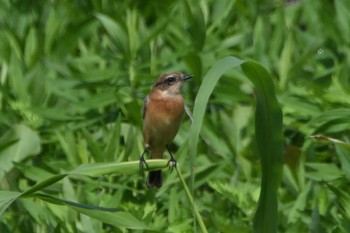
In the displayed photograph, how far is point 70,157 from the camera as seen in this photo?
248 inches

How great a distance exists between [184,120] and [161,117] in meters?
0.91

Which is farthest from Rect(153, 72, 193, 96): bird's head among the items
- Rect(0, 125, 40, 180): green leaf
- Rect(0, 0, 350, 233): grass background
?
Rect(0, 125, 40, 180): green leaf

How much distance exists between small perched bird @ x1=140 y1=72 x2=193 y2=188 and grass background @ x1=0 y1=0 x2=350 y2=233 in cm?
13

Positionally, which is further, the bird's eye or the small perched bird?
the bird's eye

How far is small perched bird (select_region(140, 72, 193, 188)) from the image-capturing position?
19.5ft

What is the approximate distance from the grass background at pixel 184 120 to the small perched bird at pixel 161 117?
0.44ft

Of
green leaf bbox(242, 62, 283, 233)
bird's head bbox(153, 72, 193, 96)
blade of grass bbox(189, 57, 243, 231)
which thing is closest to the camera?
blade of grass bbox(189, 57, 243, 231)

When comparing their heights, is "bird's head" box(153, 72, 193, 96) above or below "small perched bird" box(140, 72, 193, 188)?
above

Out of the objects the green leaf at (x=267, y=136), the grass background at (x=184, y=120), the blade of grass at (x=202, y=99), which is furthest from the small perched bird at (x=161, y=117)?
the blade of grass at (x=202, y=99)

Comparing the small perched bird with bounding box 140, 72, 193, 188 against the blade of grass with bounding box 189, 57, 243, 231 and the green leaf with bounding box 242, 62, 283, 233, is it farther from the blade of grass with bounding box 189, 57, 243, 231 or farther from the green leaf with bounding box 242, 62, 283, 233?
the blade of grass with bounding box 189, 57, 243, 231

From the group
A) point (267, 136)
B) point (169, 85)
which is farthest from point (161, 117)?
point (267, 136)

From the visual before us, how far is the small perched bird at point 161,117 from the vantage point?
5934 millimetres

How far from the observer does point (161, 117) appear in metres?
6.01

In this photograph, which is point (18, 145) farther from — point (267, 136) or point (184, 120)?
point (267, 136)
